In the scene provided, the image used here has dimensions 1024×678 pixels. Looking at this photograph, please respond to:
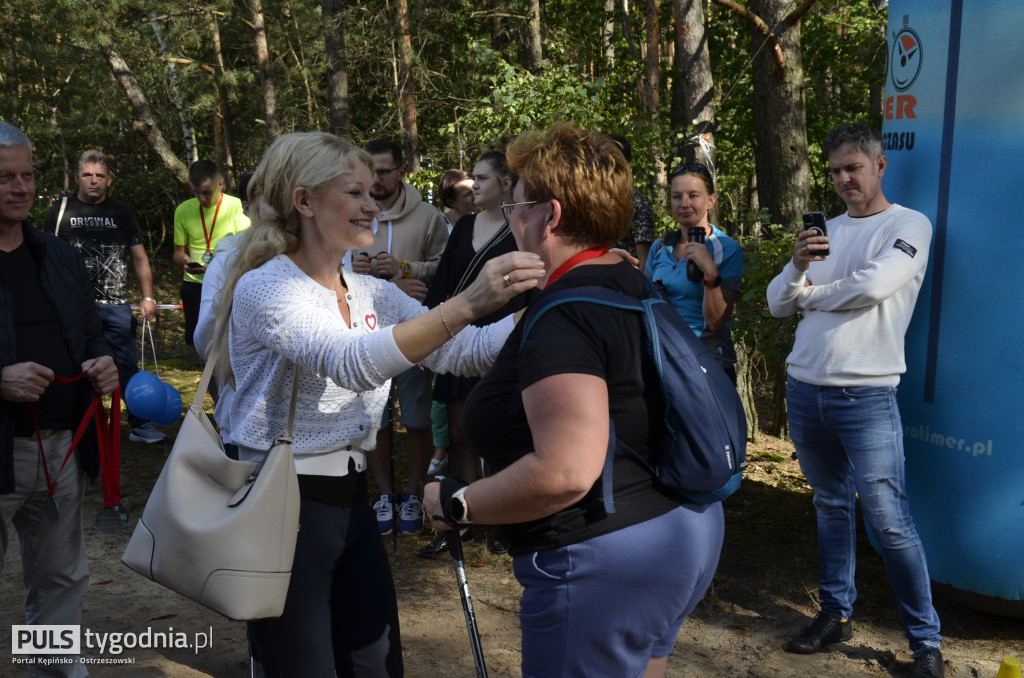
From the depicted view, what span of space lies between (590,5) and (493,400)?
17.3m

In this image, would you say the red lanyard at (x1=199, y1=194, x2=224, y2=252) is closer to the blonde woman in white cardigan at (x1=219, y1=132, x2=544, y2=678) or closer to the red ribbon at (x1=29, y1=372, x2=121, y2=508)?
the red ribbon at (x1=29, y1=372, x2=121, y2=508)

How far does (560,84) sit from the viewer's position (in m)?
9.49

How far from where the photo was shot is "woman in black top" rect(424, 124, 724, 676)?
191 centimetres

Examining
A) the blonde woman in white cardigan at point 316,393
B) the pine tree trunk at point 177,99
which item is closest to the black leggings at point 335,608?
the blonde woman in white cardigan at point 316,393

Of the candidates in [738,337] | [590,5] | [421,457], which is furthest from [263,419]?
[590,5]

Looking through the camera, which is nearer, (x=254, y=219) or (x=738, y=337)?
(x=254, y=219)

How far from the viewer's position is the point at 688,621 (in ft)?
14.7

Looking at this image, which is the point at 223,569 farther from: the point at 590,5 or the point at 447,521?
the point at 590,5

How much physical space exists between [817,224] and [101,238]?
5.87 meters

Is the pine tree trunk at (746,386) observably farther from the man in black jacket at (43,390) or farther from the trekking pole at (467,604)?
the trekking pole at (467,604)

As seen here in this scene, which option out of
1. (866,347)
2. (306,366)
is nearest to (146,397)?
(306,366)

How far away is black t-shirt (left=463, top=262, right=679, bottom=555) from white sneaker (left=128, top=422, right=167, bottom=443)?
6.30m

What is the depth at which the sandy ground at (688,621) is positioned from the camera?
401 centimetres

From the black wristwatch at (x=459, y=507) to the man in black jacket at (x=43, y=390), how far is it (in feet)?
5.73
